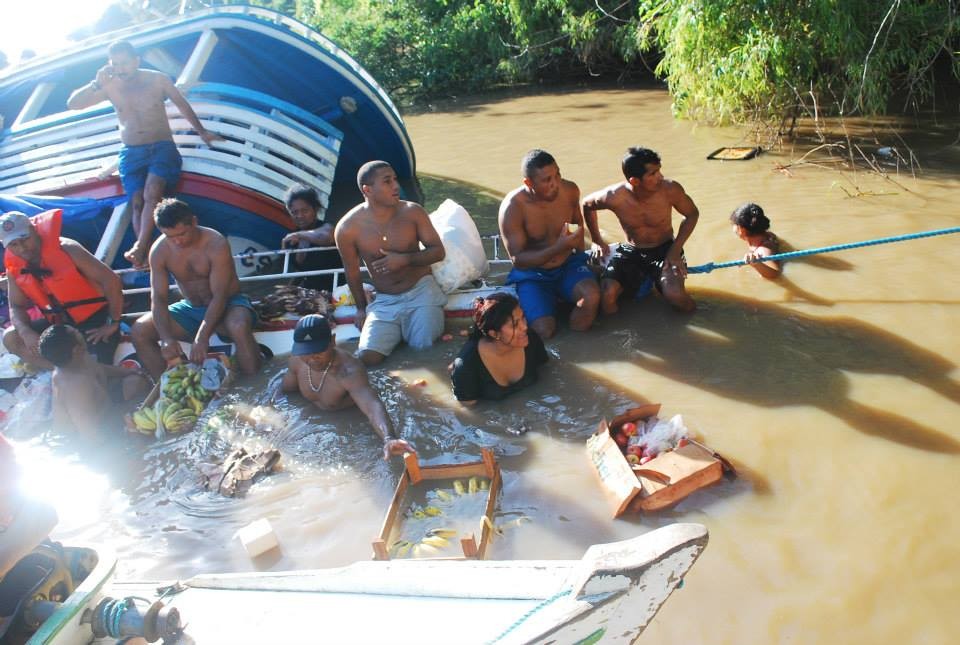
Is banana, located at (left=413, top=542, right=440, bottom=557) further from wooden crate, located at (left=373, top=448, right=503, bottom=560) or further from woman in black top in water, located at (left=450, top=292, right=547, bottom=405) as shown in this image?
woman in black top in water, located at (left=450, top=292, right=547, bottom=405)

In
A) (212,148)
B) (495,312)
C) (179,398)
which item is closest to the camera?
(495,312)

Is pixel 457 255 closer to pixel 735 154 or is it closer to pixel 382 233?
pixel 382 233

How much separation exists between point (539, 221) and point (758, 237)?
1.98 meters

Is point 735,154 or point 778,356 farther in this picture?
point 735,154

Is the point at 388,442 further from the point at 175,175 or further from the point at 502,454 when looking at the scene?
the point at 175,175

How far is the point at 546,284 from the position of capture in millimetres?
5703

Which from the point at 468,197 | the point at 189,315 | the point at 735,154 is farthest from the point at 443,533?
the point at 735,154

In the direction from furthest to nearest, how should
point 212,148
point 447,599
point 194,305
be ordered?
point 212,148, point 194,305, point 447,599

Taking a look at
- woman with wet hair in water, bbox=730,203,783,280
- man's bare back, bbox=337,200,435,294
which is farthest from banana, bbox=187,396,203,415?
woman with wet hair in water, bbox=730,203,783,280

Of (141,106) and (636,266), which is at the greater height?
(141,106)

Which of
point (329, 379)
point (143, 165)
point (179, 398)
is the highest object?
point (143, 165)

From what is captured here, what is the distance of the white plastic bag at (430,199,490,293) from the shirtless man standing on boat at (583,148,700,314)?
0.95m

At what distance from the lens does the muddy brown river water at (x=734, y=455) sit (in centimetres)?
305

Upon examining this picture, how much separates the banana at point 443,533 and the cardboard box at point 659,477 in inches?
31.7
